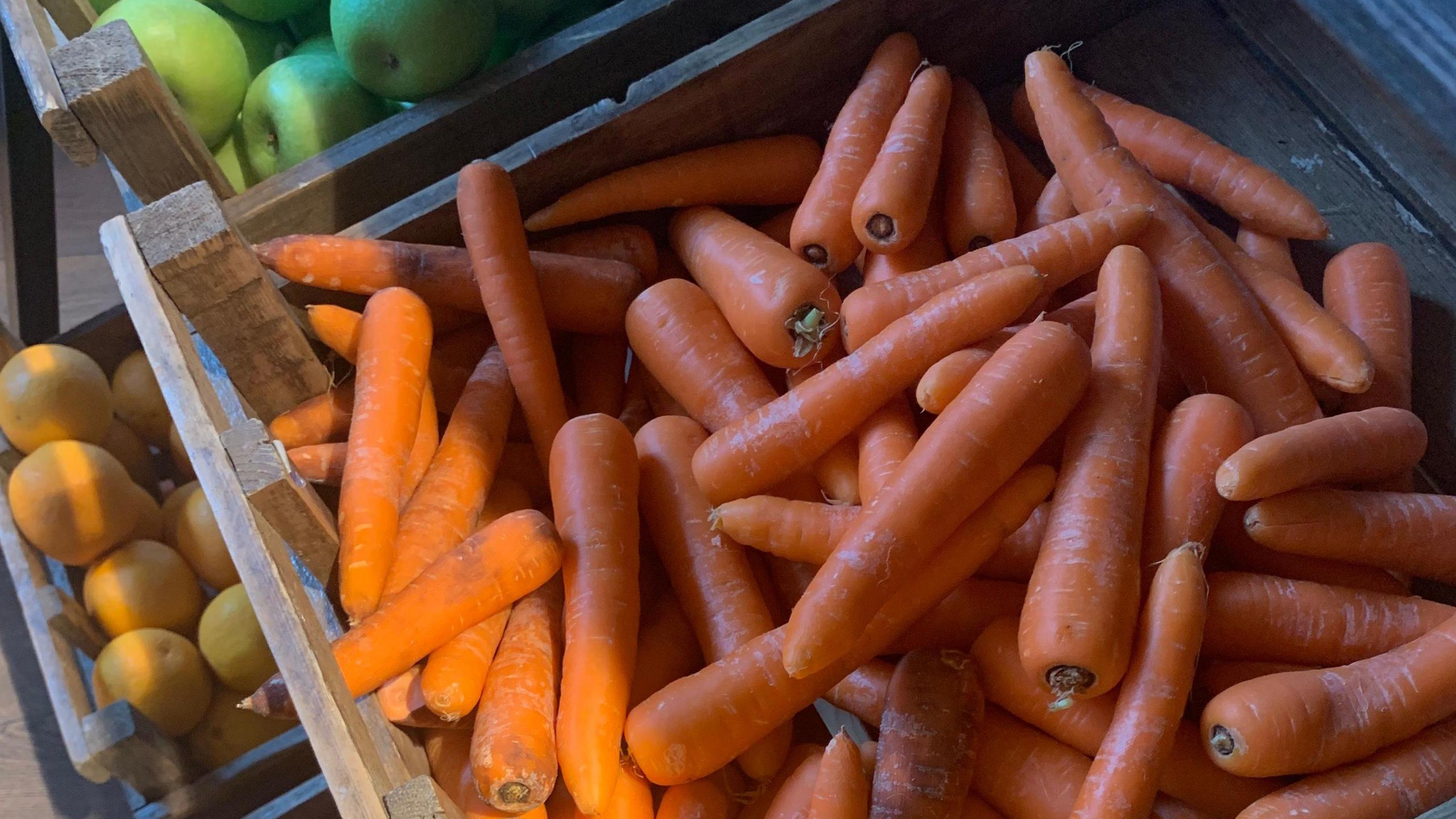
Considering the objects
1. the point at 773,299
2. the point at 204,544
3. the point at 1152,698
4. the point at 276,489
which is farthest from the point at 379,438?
the point at 1152,698

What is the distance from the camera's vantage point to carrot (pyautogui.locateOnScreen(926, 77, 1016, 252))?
3.59 ft

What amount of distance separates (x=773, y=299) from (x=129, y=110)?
76 cm

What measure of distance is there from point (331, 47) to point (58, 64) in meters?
0.41

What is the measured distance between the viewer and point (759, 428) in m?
0.96

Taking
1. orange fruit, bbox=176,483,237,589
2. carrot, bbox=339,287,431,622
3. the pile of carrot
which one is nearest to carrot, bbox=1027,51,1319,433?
the pile of carrot

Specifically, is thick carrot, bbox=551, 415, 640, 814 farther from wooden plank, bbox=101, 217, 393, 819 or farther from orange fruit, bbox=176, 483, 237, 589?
orange fruit, bbox=176, 483, 237, 589

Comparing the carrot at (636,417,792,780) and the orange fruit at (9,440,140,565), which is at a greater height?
the carrot at (636,417,792,780)

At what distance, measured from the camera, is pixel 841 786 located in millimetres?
787

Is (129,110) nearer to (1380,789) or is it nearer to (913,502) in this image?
(913,502)

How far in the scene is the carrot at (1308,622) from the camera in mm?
831

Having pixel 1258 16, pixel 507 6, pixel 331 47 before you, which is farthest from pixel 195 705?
pixel 1258 16

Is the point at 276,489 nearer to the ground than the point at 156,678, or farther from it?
farther from it

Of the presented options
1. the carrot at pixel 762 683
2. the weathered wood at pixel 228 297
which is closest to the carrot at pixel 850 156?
the carrot at pixel 762 683

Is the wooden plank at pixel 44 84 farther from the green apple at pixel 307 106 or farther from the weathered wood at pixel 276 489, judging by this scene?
the weathered wood at pixel 276 489
